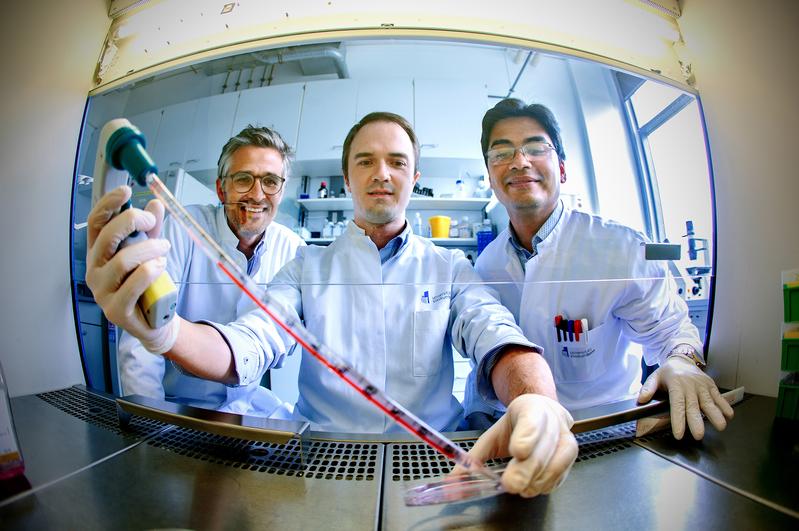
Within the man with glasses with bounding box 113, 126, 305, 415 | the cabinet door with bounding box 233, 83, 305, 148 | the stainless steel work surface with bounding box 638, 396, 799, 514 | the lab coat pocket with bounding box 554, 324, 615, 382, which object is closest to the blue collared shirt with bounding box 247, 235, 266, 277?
the man with glasses with bounding box 113, 126, 305, 415

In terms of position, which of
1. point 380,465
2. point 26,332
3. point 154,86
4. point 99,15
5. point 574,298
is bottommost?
point 380,465

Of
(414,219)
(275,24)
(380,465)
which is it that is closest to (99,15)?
(275,24)

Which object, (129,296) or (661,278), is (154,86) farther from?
(661,278)

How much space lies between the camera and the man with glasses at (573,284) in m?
0.57

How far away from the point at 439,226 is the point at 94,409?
89 cm

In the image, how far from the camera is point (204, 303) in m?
0.58

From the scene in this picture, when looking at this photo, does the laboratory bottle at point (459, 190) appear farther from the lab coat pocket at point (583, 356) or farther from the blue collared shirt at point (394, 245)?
the lab coat pocket at point (583, 356)

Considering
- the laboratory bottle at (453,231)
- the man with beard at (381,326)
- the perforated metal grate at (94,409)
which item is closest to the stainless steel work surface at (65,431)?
the perforated metal grate at (94,409)

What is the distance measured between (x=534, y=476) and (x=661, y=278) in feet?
1.67

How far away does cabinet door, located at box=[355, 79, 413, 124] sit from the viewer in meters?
0.55

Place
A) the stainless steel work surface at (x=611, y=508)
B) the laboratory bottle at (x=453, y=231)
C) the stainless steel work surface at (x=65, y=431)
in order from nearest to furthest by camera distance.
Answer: the stainless steel work surface at (x=611, y=508) → the stainless steel work surface at (x=65, y=431) → the laboratory bottle at (x=453, y=231)

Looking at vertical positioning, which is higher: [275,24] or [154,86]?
[275,24]

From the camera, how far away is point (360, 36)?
0.60 m

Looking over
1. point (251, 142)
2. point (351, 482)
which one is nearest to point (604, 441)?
point (351, 482)
